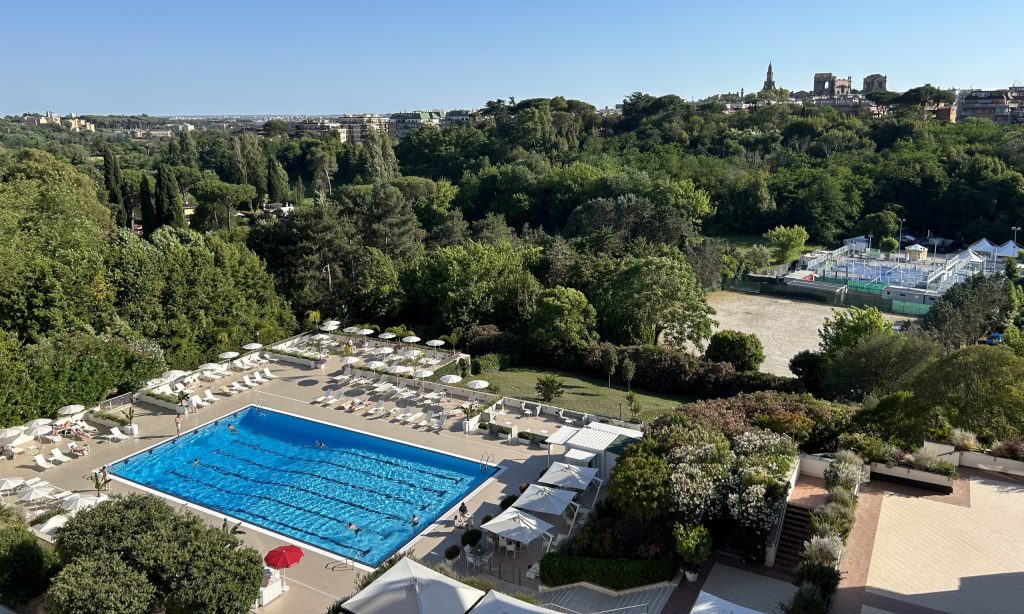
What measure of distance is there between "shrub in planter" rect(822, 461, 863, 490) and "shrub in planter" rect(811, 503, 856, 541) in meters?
0.94

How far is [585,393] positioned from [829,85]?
15835cm

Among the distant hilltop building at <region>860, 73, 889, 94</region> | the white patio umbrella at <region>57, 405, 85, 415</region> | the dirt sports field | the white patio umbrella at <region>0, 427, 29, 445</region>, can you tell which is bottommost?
the dirt sports field

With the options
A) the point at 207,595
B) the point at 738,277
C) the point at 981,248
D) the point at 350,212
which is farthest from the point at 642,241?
the point at 207,595

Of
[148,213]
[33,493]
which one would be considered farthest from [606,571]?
[148,213]

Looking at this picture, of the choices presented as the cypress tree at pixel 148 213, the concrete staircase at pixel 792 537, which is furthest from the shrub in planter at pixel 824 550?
the cypress tree at pixel 148 213

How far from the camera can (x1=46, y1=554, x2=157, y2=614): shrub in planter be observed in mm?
10336

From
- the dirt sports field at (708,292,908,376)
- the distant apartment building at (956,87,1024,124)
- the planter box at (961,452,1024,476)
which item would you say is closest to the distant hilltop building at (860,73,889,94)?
the distant apartment building at (956,87,1024,124)

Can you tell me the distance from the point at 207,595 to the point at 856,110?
10304 cm

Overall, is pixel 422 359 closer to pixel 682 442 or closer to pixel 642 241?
pixel 682 442

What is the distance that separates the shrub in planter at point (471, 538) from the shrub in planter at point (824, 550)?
20.5 ft

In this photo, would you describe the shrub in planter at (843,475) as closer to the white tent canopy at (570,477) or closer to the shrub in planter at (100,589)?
the white tent canopy at (570,477)

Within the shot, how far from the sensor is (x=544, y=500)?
1470cm

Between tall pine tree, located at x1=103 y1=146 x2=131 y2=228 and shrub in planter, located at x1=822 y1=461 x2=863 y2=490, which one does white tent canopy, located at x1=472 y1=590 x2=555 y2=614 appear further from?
tall pine tree, located at x1=103 y1=146 x2=131 y2=228

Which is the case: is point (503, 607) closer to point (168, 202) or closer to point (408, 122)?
point (168, 202)
